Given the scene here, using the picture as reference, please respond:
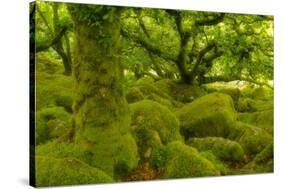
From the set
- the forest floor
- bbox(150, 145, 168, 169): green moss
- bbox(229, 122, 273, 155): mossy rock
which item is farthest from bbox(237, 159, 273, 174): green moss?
bbox(150, 145, 168, 169): green moss

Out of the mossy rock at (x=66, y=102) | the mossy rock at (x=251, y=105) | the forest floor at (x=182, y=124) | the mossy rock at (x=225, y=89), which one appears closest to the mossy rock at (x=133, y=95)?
the forest floor at (x=182, y=124)

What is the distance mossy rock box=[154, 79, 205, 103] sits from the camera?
393 inches

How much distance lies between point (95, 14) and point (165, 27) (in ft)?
4.30

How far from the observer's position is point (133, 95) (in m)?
9.58

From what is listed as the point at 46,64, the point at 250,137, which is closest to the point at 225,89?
the point at 250,137

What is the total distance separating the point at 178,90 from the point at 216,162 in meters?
1.32

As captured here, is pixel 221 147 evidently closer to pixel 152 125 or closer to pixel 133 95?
pixel 152 125

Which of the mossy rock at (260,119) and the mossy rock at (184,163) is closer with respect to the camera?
the mossy rock at (184,163)

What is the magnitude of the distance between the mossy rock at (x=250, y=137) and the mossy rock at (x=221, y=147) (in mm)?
121

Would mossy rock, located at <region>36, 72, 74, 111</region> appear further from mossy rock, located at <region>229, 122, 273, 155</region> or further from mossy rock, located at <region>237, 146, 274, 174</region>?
mossy rock, located at <region>237, 146, 274, 174</region>

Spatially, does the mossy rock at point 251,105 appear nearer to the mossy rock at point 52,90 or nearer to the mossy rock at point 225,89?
the mossy rock at point 225,89

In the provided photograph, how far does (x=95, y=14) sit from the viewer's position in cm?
916

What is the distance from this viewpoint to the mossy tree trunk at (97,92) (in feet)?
30.0

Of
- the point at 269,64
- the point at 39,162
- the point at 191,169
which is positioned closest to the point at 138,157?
the point at 191,169
